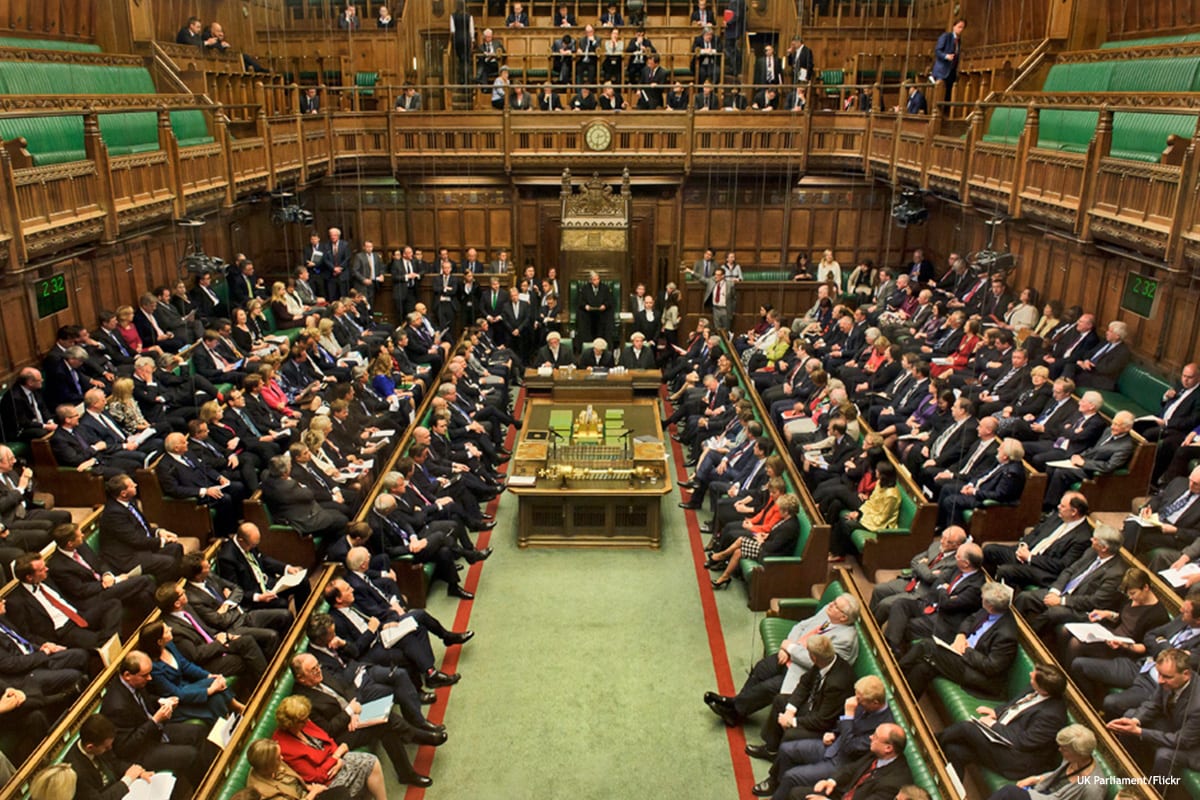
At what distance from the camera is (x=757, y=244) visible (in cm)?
1580

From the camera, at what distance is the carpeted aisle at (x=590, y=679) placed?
223 inches

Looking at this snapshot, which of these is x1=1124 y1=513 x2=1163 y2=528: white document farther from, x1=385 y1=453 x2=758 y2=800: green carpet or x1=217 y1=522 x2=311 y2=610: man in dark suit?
x1=217 y1=522 x2=311 y2=610: man in dark suit

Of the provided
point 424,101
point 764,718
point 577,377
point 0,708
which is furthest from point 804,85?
point 0,708

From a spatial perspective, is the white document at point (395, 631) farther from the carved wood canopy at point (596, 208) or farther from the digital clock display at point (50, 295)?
the carved wood canopy at point (596, 208)

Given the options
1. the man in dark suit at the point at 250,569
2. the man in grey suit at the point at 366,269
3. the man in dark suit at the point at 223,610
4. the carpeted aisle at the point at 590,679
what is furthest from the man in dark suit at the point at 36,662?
the man in grey suit at the point at 366,269

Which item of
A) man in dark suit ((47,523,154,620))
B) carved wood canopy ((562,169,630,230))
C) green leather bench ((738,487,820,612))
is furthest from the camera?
carved wood canopy ((562,169,630,230))

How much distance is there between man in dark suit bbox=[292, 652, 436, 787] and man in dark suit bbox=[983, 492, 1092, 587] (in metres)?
4.16

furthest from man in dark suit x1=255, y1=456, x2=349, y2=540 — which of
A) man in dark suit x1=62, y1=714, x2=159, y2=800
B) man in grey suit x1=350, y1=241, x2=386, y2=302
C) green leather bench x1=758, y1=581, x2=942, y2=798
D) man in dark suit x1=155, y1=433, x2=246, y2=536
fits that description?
man in grey suit x1=350, y1=241, x2=386, y2=302

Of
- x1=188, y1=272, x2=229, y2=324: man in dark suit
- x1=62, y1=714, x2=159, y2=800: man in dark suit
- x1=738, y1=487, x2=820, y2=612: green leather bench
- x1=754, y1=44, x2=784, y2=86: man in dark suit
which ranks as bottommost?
x1=738, y1=487, x2=820, y2=612: green leather bench

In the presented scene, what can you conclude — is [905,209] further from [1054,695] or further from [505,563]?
[1054,695]

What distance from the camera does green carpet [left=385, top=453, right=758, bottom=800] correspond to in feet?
18.5

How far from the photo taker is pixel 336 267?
555 inches

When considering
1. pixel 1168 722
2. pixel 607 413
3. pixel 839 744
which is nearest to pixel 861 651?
pixel 839 744

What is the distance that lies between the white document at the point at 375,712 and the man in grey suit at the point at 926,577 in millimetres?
3325
